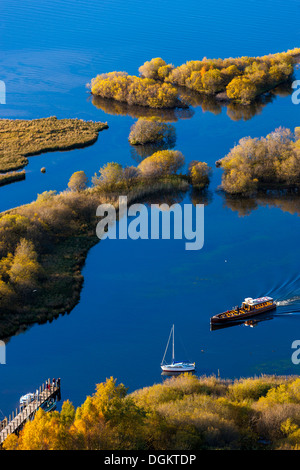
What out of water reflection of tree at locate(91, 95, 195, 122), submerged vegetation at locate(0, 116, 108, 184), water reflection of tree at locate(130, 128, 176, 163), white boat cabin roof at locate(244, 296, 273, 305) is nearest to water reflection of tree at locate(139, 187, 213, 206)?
water reflection of tree at locate(130, 128, 176, 163)

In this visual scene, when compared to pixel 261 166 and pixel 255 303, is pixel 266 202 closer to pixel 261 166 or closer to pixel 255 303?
pixel 261 166

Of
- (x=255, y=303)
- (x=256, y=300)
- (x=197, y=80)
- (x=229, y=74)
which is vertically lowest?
(x=255, y=303)

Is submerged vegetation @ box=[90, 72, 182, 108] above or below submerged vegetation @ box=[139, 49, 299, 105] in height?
below

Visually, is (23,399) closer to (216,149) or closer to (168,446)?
(168,446)

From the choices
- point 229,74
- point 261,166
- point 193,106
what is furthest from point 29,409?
point 229,74

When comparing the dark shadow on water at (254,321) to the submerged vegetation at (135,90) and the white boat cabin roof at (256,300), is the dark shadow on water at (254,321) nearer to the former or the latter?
the white boat cabin roof at (256,300)

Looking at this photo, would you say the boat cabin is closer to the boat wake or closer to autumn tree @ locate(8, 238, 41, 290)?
the boat wake
